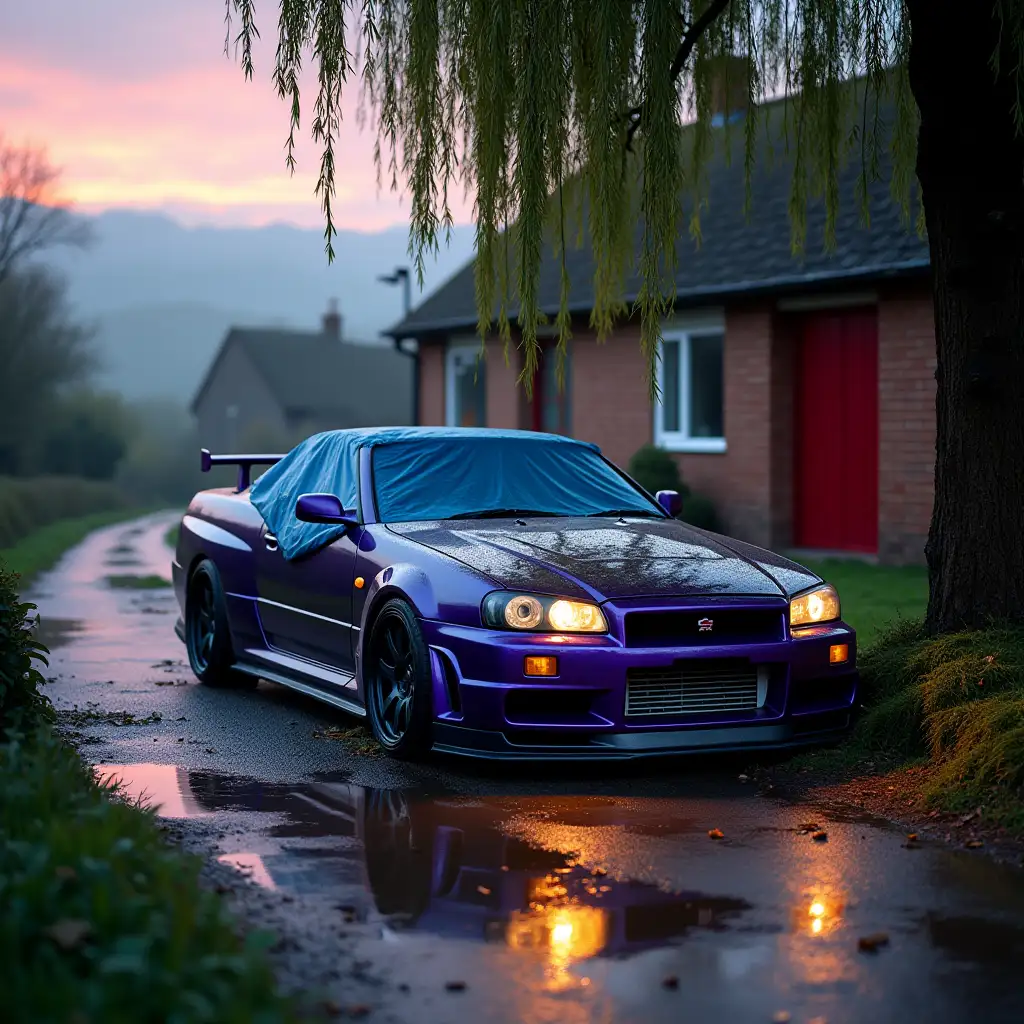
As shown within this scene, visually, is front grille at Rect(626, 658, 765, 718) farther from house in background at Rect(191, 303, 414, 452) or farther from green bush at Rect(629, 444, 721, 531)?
house in background at Rect(191, 303, 414, 452)

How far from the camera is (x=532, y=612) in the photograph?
675cm

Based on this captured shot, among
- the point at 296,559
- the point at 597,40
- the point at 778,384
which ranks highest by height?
the point at 597,40

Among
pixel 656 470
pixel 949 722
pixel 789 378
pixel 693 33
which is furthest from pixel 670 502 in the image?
pixel 656 470

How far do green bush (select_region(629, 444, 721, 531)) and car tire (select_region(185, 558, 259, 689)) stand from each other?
973 centimetres

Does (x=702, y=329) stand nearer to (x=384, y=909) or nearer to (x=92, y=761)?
(x=92, y=761)

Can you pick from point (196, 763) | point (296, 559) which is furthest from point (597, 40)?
point (196, 763)

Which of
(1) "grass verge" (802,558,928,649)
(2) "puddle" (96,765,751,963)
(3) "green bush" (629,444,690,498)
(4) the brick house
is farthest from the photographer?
(3) "green bush" (629,444,690,498)

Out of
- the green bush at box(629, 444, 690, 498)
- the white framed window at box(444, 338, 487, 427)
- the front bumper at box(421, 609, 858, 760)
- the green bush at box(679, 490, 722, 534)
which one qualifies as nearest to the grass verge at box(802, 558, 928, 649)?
the green bush at box(679, 490, 722, 534)

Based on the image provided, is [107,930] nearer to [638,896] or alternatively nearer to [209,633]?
[638,896]

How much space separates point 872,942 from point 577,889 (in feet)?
Result: 3.28

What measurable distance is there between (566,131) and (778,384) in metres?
10.8

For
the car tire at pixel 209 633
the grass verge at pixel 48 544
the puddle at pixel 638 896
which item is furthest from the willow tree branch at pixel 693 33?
the grass verge at pixel 48 544

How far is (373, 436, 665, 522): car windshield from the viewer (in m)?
8.17

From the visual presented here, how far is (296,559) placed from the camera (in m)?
8.55
